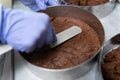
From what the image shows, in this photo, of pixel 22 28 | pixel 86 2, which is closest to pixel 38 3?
pixel 86 2

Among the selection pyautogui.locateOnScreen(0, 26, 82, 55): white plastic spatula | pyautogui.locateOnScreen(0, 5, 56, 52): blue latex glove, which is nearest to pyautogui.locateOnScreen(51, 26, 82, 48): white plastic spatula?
pyautogui.locateOnScreen(0, 26, 82, 55): white plastic spatula

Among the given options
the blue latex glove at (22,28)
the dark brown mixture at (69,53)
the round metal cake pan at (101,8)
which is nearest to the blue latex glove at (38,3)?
the round metal cake pan at (101,8)


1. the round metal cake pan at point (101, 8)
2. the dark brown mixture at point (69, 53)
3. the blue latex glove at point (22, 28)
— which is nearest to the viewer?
the blue latex glove at point (22, 28)

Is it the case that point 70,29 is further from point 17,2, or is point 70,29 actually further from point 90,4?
point 17,2

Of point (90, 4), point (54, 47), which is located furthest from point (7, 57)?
point (90, 4)

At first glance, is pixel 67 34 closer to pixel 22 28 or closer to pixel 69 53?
pixel 69 53

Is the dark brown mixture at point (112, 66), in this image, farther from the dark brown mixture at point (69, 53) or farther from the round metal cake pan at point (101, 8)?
the round metal cake pan at point (101, 8)
